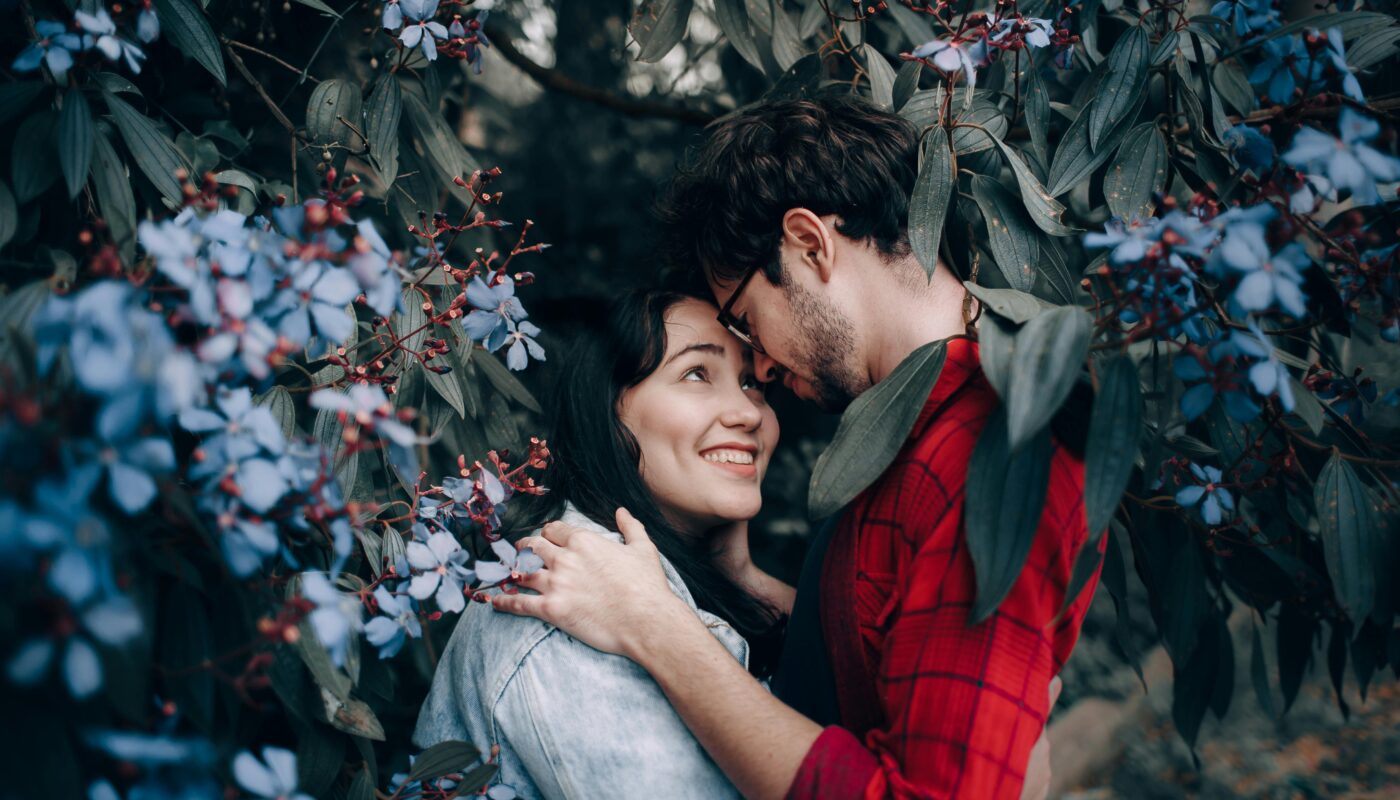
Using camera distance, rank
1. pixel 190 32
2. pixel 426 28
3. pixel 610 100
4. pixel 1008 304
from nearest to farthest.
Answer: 1. pixel 1008 304
2. pixel 190 32
3. pixel 426 28
4. pixel 610 100

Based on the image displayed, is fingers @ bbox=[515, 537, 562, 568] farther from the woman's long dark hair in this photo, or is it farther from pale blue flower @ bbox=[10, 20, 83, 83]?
pale blue flower @ bbox=[10, 20, 83, 83]

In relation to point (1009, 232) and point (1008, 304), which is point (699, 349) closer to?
point (1009, 232)

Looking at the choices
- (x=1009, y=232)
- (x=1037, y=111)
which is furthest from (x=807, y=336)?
(x=1037, y=111)

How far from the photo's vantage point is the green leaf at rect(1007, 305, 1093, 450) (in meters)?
0.79

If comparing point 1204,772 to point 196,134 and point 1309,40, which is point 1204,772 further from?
point 196,134

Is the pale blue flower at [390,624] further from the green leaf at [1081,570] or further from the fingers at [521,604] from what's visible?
the green leaf at [1081,570]

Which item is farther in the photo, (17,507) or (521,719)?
Answer: (521,719)

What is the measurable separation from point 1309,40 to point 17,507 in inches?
49.6

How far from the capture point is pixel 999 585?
2.80 ft

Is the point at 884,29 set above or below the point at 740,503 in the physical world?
above

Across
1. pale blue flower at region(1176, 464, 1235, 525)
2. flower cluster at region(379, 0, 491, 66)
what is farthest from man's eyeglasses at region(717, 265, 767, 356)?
pale blue flower at region(1176, 464, 1235, 525)

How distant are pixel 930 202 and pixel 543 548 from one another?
0.72 m

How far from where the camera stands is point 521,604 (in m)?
1.28

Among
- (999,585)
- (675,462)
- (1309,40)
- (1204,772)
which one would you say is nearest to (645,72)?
(675,462)
